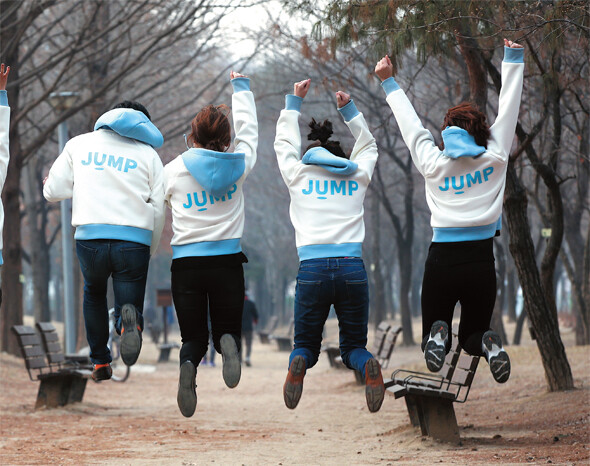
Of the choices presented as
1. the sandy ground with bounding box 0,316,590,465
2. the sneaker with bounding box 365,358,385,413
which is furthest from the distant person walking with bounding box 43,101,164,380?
the sandy ground with bounding box 0,316,590,465

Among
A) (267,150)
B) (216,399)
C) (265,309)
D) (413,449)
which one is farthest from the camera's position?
(265,309)

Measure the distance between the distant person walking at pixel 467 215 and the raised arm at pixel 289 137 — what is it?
0.92 meters

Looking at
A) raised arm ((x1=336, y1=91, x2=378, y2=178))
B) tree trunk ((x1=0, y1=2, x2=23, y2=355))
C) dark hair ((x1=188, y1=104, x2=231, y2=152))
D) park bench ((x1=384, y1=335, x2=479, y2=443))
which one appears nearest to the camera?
dark hair ((x1=188, y1=104, x2=231, y2=152))

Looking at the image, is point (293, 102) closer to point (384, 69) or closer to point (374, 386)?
point (384, 69)

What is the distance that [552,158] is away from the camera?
15336 mm

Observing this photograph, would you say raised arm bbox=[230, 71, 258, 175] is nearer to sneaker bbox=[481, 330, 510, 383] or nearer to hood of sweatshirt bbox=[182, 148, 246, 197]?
hood of sweatshirt bbox=[182, 148, 246, 197]

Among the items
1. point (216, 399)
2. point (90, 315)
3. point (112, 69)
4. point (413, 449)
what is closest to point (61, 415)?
point (216, 399)

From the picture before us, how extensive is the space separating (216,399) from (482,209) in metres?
10.7

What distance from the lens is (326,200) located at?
6.95 metres

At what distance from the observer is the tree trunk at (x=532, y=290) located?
1256 centimetres

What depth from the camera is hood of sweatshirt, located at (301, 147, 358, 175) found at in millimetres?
6938

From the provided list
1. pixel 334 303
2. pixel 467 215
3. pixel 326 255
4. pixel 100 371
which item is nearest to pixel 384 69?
pixel 467 215

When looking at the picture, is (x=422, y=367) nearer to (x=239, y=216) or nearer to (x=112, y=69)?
(x=112, y=69)

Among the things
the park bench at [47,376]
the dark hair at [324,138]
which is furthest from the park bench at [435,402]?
the park bench at [47,376]
